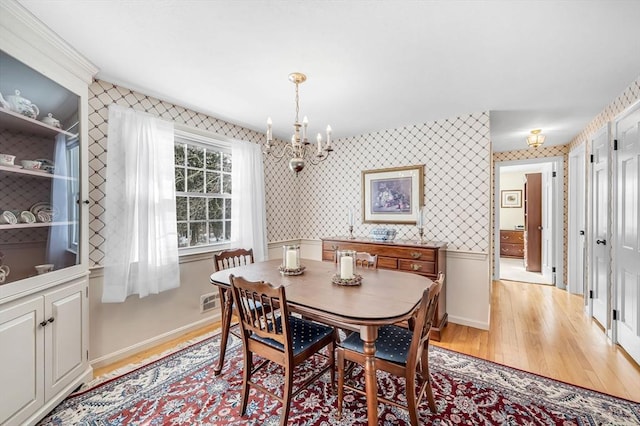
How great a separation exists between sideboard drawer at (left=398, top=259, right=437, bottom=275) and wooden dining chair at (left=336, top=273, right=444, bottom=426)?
3.73ft

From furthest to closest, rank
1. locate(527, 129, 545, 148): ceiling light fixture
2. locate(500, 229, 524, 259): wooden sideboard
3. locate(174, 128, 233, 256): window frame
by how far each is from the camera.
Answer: locate(500, 229, 524, 259): wooden sideboard
locate(527, 129, 545, 148): ceiling light fixture
locate(174, 128, 233, 256): window frame

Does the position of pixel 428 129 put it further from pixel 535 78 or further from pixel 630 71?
pixel 630 71

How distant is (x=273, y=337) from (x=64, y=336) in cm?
151

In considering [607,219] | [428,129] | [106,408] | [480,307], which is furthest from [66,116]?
[607,219]

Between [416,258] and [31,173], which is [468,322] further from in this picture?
[31,173]

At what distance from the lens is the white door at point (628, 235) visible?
Answer: 2.27m

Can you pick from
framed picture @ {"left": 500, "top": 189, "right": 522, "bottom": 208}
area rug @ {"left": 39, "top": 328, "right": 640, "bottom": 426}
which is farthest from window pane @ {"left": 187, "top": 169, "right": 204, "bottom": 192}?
framed picture @ {"left": 500, "top": 189, "right": 522, "bottom": 208}

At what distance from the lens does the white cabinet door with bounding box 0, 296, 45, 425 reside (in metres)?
1.44

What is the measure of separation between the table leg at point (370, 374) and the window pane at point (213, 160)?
276 cm

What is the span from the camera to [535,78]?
227 cm

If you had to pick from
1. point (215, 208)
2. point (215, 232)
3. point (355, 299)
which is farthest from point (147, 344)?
point (355, 299)

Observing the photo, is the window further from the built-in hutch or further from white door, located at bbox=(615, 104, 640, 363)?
white door, located at bbox=(615, 104, 640, 363)

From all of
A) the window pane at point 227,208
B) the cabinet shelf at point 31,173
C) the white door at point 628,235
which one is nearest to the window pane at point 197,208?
the window pane at point 227,208

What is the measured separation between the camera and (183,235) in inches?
120
